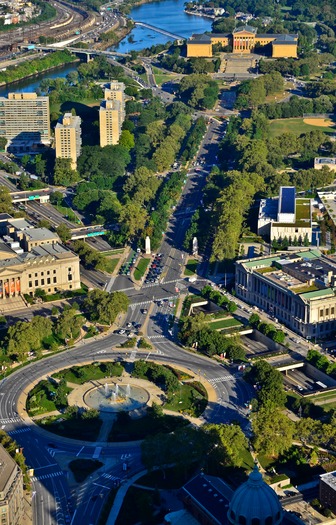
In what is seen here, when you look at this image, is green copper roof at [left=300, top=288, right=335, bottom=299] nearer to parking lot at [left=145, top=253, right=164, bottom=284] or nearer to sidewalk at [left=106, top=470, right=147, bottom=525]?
parking lot at [left=145, top=253, right=164, bottom=284]

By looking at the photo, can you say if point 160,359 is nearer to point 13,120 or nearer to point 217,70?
point 13,120

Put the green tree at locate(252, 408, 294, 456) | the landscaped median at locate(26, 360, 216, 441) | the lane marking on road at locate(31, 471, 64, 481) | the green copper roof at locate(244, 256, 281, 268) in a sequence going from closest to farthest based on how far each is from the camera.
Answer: the lane marking on road at locate(31, 471, 64, 481) < the green tree at locate(252, 408, 294, 456) < the landscaped median at locate(26, 360, 216, 441) < the green copper roof at locate(244, 256, 281, 268)

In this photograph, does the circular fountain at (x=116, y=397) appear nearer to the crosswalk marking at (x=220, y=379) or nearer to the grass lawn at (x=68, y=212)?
the crosswalk marking at (x=220, y=379)

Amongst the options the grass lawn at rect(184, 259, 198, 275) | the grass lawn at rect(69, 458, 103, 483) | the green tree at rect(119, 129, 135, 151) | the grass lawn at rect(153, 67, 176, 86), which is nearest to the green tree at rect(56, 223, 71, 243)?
the grass lawn at rect(184, 259, 198, 275)

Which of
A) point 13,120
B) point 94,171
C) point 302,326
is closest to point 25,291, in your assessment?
point 302,326

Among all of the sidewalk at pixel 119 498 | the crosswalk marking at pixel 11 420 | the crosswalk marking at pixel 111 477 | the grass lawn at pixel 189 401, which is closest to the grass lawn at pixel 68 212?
the grass lawn at pixel 189 401

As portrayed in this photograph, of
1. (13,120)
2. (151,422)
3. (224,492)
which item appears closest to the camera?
(224,492)
